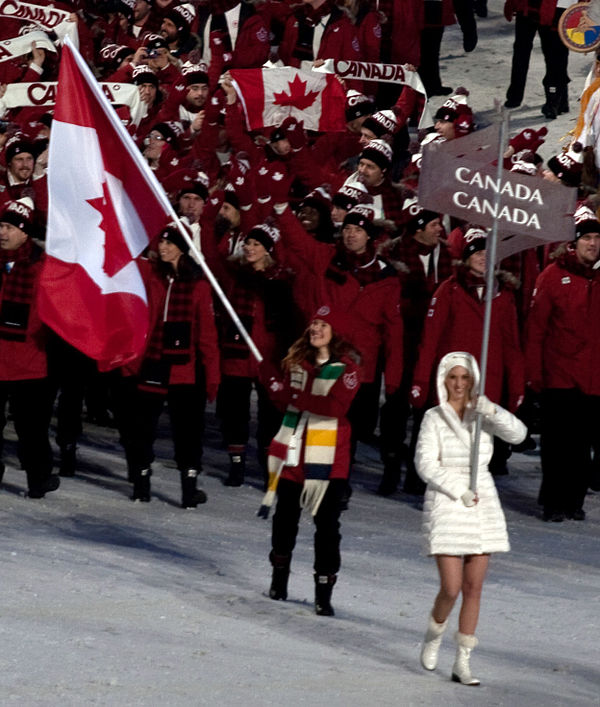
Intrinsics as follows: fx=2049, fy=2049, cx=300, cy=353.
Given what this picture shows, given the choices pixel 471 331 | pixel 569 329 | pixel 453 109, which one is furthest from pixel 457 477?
pixel 453 109

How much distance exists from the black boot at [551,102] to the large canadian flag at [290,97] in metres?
4.29

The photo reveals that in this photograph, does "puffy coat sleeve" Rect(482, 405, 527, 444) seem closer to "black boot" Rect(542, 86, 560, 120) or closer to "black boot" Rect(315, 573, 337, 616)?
"black boot" Rect(315, 573, 337, 616)

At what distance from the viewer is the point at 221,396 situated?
14109 mm

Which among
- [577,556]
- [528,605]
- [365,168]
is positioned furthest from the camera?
[365,168]

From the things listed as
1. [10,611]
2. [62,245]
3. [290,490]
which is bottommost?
[10,611]

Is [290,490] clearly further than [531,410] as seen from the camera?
No

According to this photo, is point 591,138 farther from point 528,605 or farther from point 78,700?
point 78,700

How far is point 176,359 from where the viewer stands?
13.0 meters

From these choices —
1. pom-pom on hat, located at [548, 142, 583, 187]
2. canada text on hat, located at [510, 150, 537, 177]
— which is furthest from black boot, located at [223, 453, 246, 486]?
pom-pom on hat, located at [548, 142, 583, 187]

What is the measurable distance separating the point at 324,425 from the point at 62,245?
1593mm

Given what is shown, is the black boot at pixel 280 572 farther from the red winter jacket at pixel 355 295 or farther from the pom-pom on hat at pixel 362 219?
the pom-pom on hat at pixel 362 219

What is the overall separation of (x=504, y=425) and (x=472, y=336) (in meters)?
3.90

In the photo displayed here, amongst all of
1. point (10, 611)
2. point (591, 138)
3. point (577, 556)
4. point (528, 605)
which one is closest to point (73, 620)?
point (10, 611)

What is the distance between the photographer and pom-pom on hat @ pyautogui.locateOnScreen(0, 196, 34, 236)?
1273 centimetres
